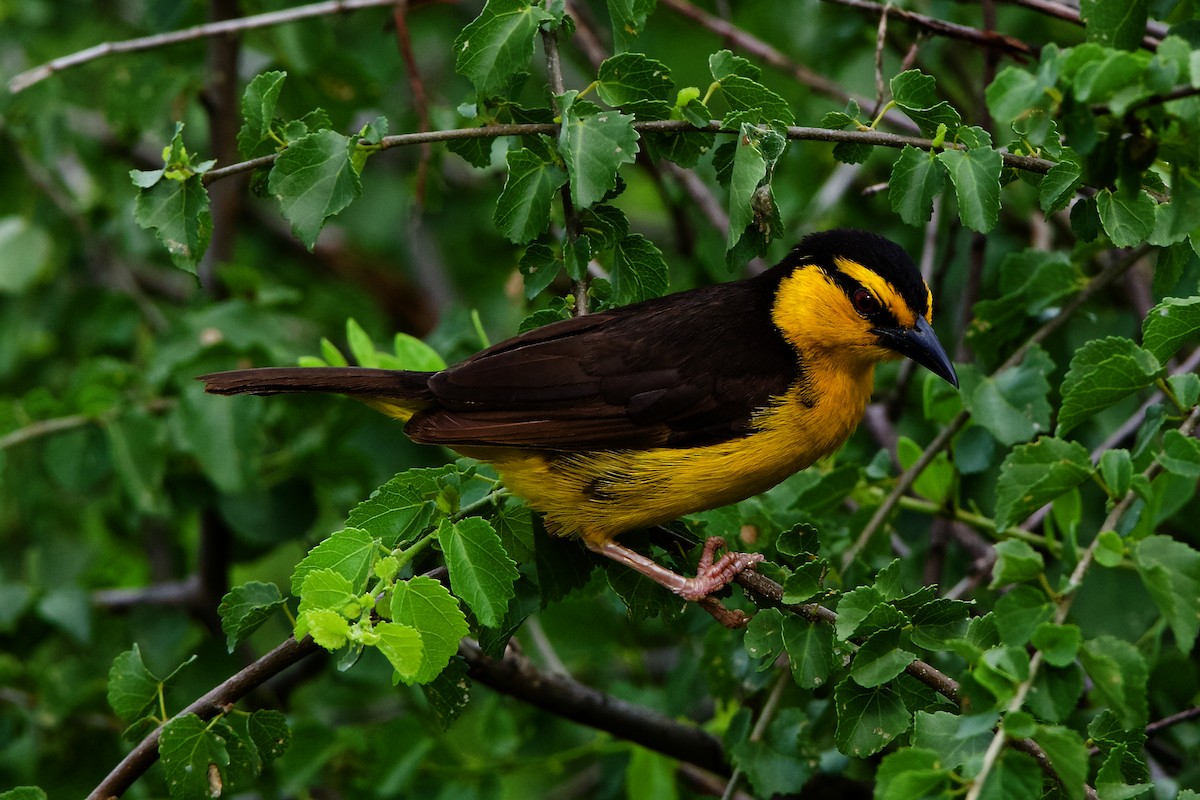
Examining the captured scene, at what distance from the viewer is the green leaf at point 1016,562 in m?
2.35

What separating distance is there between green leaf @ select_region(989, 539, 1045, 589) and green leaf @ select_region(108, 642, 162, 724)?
2021 millimetres

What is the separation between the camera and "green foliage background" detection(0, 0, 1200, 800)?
8.73 feet

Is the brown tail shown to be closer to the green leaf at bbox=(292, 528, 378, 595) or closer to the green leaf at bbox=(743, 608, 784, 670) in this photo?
the green leaf at bbox=(292, 528, 378, 595)

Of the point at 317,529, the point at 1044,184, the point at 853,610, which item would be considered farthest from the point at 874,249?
the point at 317,529

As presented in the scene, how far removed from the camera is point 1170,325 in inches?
111

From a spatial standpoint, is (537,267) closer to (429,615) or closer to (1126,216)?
(429,615)

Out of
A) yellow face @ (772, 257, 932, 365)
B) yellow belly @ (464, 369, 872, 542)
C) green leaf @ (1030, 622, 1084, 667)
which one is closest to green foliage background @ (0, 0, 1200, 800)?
green leaf @ (1030, 622, 1084, 667)

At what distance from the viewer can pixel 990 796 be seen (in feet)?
7.11

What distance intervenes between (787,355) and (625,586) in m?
0.93

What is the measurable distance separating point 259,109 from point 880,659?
1893 millimetres

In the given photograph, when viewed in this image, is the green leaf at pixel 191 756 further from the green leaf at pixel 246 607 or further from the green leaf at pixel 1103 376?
the green leaf at pixel 1103 376

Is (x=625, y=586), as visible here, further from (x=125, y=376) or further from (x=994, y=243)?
(x=994, y=243)

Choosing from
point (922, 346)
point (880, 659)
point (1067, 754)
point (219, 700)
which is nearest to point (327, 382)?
point (219, 700)

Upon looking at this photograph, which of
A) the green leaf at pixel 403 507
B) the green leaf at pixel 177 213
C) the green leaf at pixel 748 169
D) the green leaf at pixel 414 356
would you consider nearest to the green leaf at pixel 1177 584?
the green leaf at pixel 748 169
